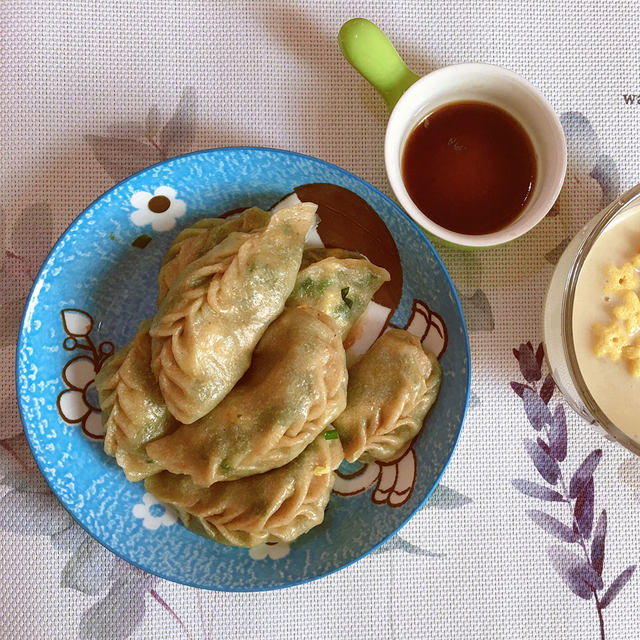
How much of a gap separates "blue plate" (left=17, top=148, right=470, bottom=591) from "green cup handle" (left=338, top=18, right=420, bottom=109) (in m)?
0.26

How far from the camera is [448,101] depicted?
4.79 ft

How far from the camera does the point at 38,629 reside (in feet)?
4.91

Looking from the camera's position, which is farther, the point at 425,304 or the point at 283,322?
the point at 425,304

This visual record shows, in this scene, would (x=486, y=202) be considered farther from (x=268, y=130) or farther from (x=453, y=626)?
(x=453, y=626)

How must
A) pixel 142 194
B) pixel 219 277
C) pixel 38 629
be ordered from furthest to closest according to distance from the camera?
pixel 38 629
pixel 142 194
pixel 219 277

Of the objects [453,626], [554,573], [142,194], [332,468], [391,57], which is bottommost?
[453,626]

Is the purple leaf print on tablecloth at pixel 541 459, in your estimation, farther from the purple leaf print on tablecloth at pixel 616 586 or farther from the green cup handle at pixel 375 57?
the green cup handle at pixel 375 57

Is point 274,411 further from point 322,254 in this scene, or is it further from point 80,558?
point 80,558

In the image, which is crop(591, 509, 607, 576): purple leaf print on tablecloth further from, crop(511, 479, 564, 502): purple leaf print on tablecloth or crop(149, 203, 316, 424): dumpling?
crop(149, 203, 316, 424): dumpling

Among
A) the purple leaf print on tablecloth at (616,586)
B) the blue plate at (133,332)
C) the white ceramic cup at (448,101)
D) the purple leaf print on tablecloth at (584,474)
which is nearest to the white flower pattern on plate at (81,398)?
the blue plate at (133,332)

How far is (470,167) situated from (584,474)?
82 centimetres

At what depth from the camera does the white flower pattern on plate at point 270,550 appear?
143 centimetres

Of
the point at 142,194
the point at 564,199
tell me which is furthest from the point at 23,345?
the point at 564,199

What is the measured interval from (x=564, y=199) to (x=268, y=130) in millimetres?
776
